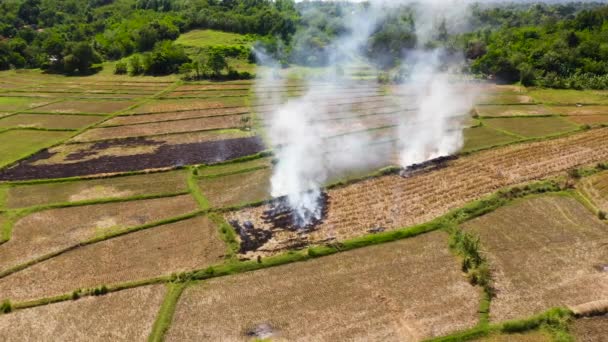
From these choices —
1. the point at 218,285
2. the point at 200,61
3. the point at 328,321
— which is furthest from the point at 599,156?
the point at 200,61

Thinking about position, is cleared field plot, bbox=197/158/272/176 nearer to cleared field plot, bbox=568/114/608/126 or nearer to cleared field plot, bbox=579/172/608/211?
cleared field plot, bbox=579/172/608/211

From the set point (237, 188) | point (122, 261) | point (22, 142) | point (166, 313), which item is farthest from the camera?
point (22, 142)

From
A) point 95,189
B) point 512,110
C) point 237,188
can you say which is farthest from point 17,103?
point 512,110

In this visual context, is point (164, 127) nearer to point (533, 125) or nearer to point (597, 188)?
point (533, 125)

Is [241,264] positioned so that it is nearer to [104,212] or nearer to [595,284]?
[104,212]

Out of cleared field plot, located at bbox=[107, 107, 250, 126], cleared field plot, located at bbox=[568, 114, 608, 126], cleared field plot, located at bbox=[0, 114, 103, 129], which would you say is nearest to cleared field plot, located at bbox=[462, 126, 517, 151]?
cleared field plot, located at bbox=[568, 114, 608, 126]

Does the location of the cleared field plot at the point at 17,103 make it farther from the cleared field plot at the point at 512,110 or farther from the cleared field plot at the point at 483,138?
the cleared field plot at the point at 512,110
